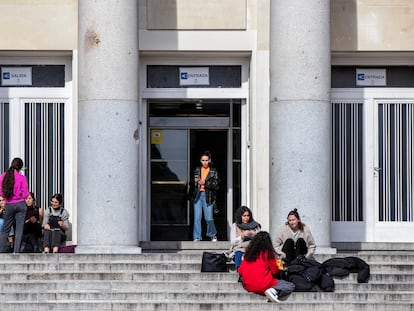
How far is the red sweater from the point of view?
18000 millimetres

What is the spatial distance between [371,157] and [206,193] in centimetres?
316

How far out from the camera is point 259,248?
713 inches

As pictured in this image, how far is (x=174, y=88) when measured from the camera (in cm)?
2347

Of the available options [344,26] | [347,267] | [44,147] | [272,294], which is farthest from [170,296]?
[344,26]

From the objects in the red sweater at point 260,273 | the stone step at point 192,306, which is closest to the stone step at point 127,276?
the stone step at point 192,306

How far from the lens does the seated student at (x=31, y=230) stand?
2128 cm

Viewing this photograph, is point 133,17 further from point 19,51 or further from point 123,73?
point 19,51

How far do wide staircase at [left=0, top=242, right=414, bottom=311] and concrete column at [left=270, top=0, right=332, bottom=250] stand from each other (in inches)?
47.8

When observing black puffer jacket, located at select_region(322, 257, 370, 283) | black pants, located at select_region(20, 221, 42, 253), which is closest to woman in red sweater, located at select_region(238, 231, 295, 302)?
black puffer jacket, located at select_region(322, 257, 370, 283)

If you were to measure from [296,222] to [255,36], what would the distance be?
15.2 feet

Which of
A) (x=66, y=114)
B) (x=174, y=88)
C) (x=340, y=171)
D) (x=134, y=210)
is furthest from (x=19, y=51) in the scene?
(x=340, y=171)

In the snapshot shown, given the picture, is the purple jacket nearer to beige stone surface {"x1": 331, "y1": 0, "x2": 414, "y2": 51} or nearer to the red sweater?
the red sweater

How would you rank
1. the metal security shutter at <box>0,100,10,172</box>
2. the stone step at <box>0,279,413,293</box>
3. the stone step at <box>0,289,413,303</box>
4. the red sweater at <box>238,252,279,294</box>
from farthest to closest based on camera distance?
the metal security shutter at <box>0,100,10,172</box>, the stone step at <box>0,279,413,293</box>, the stone step at <box>0,289,413,303</box>, the red sweater at <box>238,252,279,294</box>

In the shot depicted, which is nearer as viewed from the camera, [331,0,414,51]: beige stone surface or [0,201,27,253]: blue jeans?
[0,201,27,253]: blue jeans
